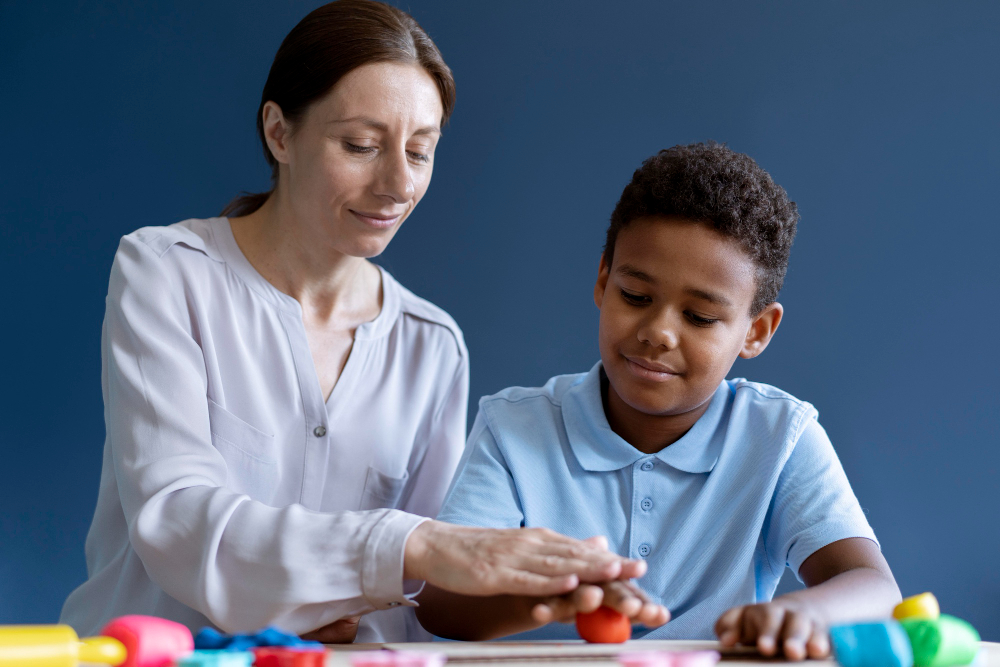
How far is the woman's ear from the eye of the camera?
131cm

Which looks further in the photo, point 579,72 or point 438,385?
point 579,72

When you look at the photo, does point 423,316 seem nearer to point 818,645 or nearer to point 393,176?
point 393,176

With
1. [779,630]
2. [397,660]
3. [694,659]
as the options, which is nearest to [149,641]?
[397,660]

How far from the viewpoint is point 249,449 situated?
1.21 meters

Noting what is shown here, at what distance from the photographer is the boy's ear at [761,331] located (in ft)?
3.88

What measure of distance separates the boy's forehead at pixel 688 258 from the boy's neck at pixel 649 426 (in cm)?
19

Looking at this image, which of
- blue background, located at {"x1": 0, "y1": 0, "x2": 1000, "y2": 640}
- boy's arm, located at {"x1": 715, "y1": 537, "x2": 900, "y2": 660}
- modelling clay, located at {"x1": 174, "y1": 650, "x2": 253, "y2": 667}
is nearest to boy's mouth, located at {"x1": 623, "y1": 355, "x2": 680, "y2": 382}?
boy's arm, located at {"x1": 715, "y1": 537, "x2": 900, "y2": 660}

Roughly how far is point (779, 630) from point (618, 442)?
433mm

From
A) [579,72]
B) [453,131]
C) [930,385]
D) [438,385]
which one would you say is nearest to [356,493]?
[438,385]

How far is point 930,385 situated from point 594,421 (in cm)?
112

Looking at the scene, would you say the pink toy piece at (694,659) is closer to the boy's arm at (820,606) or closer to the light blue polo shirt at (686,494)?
the boy's arm at (820,606)

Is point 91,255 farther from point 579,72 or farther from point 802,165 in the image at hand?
point 802,165

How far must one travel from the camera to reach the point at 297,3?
2.00 meters

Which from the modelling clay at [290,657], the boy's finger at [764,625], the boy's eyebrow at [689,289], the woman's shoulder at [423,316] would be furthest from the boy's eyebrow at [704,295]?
the modelling clay at [290,657]
